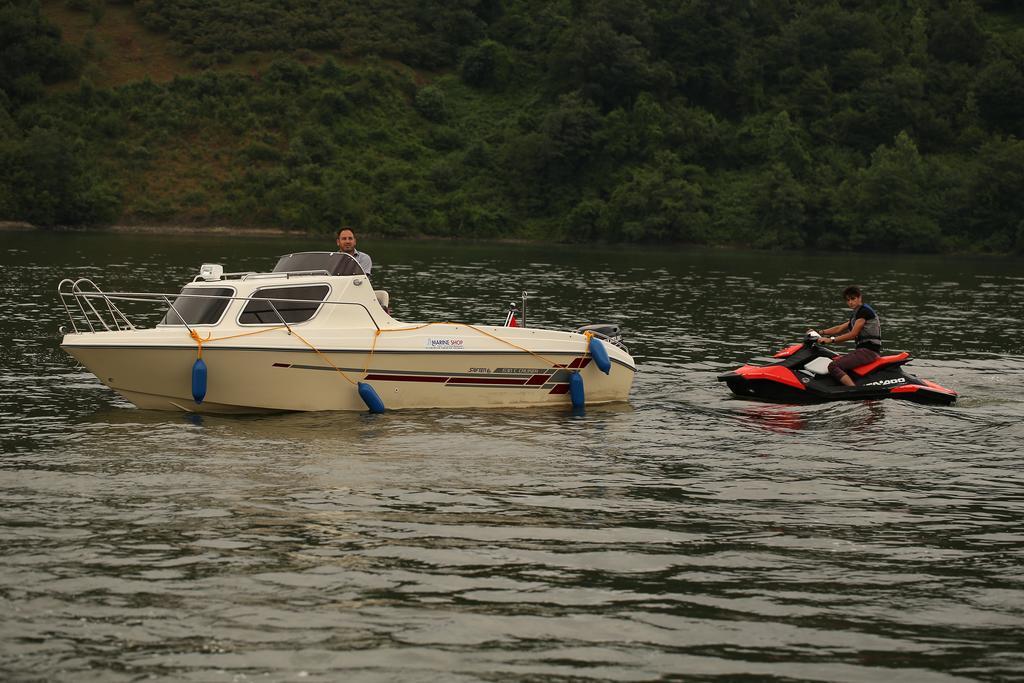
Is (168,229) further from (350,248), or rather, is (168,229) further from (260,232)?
(350,248)

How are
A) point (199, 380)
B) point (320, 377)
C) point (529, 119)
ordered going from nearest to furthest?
point (199, 380), point (320, 377), point (529, 119)

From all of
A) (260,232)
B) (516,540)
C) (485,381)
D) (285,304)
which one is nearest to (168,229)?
(260,232)

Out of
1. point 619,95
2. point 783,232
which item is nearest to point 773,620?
point 783,232

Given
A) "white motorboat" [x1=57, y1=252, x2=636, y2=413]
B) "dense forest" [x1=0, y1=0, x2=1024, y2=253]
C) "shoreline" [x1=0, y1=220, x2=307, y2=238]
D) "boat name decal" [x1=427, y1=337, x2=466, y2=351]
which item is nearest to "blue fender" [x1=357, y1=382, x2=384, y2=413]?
"white motorboat" [x1=57, y1=252, x2=636, y2=413]

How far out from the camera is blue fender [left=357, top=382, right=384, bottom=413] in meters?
18.5

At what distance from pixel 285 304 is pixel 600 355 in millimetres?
5046

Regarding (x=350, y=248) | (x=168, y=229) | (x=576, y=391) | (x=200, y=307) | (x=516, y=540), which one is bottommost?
(x=516, y=540)

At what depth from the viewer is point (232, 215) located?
84562mm

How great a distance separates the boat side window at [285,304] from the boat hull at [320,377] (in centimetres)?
71

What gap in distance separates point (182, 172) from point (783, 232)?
41.0 m

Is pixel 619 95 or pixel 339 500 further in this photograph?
pixel 619 95

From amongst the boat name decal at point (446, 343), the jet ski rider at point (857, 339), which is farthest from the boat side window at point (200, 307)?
the jet ski rider at point (857, 339)

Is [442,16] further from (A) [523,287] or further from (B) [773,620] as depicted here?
(B) [773,620]

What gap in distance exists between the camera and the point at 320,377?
60.4 ft
